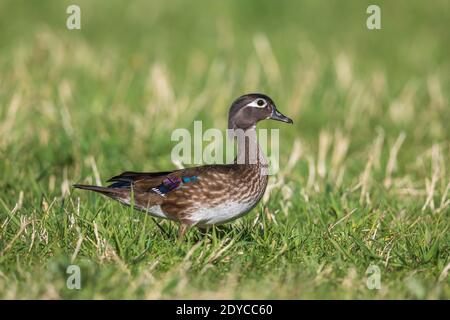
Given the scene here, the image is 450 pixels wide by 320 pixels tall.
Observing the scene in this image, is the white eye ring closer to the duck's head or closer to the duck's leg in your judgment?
the duck's head

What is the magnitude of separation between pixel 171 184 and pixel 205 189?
0.29m

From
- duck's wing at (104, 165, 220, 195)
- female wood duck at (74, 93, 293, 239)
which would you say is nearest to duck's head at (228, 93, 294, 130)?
female wood duck at (74, 93, 293, 239)

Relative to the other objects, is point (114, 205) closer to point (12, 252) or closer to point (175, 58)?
point (12, 252)

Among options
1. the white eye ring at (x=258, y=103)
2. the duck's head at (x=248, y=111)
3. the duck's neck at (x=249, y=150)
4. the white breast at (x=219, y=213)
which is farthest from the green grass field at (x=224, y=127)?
the white eye ring at (x=258, y=103)

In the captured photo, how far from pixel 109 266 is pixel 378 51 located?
914 centimetres

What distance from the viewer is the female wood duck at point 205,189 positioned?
234 inches

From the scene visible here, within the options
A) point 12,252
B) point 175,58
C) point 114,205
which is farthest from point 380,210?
point 175,58

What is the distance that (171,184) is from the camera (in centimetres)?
612

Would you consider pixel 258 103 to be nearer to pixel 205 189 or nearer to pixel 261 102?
pixel 261 102

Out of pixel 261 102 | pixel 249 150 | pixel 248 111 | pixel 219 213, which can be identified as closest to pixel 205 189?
pixel 219 213

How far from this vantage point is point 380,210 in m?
6.75

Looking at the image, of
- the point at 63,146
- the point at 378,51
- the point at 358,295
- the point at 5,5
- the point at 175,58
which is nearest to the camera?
the point at 358,295

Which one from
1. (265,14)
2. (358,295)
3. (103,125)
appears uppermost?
(265,14)

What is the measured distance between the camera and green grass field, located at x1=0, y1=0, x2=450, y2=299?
5430mm
